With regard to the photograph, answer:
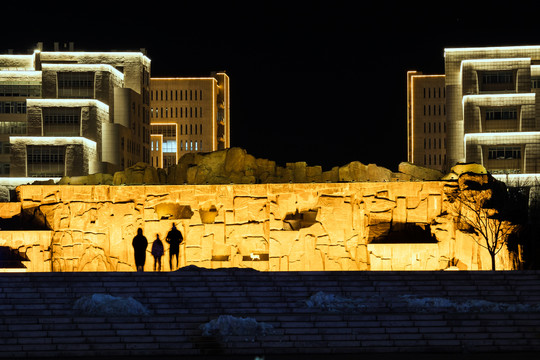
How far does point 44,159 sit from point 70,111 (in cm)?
336

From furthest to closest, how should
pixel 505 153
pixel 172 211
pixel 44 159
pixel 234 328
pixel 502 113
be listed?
pixel 44 159 < pixel 502 113 < pixel 505 153 < pixel 172 211 < pixel 234 328

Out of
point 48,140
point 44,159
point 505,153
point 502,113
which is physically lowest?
point 44,159

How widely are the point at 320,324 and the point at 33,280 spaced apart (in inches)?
239

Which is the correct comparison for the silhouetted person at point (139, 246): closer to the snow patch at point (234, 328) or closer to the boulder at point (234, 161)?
the snow patch at point (234, 328)

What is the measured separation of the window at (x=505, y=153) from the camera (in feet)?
160

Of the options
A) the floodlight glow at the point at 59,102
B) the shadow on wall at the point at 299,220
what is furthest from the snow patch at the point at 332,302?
the floodlight glow at the point at 59,102

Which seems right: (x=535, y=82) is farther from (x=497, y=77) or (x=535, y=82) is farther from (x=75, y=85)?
(x=75, y=85)

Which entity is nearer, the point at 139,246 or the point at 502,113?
the point at 139,246

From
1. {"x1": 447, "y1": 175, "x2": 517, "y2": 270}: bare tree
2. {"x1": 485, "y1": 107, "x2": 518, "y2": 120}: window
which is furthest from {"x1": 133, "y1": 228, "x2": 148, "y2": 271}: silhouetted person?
{"x1": 485, "y1": 107, "x2": 518, "y2": 120}: window

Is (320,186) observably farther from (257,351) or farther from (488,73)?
(488,73)

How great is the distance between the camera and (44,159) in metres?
51.0

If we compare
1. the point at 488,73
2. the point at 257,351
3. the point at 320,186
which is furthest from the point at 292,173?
the point at 488,73

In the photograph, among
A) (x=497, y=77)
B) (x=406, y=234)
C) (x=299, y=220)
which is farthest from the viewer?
(x=497, y=77)

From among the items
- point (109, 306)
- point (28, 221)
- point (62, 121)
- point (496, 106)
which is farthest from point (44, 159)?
point (109, 306)
